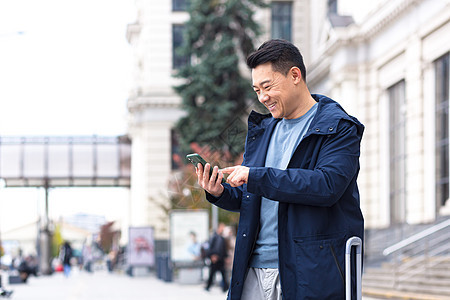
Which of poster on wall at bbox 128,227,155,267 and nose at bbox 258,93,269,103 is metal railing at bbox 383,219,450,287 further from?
poster on wall at bbox 128,227,155,267

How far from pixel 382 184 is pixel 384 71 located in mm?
3603

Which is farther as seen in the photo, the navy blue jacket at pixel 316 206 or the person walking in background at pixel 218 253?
the person walking in background at pixel 218 253

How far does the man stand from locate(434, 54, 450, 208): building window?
20.0 metres

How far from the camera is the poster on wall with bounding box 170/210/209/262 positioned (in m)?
26.4

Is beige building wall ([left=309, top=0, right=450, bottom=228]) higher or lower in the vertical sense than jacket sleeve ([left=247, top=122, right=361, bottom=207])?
higher

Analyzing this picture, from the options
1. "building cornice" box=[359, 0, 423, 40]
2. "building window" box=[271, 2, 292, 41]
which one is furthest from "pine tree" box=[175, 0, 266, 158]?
"building cornice" box=[359, 0, 423, 40]

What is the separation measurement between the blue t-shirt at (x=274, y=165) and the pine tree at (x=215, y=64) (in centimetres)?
3100

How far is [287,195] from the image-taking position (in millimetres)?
3529

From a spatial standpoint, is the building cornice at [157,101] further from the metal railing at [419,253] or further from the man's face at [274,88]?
the man's face at [274,88]

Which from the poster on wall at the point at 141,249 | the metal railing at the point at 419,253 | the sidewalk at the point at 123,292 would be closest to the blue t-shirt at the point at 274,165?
the metal railing at the point at 419,253

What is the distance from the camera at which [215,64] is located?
118 ft

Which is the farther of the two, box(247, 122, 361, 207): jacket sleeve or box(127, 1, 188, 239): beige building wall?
box(127, 1, 188, 239): beige building wall

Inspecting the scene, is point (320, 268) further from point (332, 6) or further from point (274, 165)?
point (332, 6)

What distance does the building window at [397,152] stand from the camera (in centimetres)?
2725
